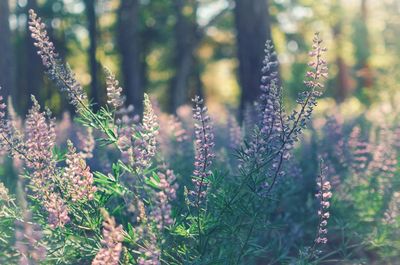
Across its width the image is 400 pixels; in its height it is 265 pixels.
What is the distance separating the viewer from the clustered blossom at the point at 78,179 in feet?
12.6

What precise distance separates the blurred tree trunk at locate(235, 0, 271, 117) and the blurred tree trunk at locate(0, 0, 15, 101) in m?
4.08

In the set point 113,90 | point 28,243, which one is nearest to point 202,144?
point 113,90

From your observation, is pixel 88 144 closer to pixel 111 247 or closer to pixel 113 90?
pixel 113 90

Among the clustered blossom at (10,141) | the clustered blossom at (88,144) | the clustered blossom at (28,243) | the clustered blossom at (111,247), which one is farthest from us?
the clustered blossom at (88,144)

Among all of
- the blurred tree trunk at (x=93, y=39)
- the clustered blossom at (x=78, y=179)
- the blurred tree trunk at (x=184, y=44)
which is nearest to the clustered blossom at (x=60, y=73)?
the clustered blossom at (x=78, y=179)

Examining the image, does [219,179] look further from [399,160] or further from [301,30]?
[301,30]

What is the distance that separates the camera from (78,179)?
3.98m

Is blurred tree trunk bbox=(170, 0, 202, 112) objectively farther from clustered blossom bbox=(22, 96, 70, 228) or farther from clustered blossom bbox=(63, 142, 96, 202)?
clustered blossom bbox=(63, 142, 96, 202)

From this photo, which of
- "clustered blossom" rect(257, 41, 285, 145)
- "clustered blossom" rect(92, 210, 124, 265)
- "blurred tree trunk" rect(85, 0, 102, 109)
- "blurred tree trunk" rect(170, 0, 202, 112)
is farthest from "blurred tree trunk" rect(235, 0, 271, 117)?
"blurred tree trunk" rect(170, 0, 202, 112)

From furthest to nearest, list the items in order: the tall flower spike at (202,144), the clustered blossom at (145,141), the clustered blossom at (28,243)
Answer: the tall flower spike at (202,144) < the clustered blossom at (145,141) < the clustered blossom at (28,243)

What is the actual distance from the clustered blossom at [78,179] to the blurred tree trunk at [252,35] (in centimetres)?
596

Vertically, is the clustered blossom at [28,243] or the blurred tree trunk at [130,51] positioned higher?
the blurred tree trunk at [130,51]

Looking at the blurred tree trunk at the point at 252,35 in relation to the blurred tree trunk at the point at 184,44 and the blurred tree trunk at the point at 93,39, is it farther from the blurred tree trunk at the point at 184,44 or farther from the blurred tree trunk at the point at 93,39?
the blurred tree trunk at the point at 184,44

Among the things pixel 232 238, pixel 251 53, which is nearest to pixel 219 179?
pixel 232 238
